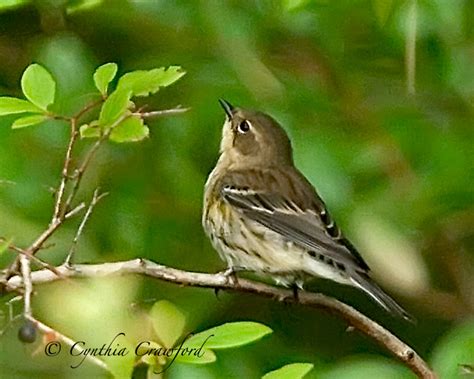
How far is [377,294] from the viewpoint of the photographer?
4445 mm

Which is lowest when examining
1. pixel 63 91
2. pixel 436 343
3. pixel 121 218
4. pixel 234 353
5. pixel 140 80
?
pixel 436 343

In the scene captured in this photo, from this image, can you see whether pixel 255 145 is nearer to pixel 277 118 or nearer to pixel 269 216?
pixel 269 216

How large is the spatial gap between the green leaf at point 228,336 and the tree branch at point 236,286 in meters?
0.27

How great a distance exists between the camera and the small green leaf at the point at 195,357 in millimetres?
2980

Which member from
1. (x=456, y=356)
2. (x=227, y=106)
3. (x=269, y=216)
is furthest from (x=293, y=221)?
(x=456, y=356)

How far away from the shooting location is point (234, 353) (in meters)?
4.43

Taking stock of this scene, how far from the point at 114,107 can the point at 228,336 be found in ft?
1.83

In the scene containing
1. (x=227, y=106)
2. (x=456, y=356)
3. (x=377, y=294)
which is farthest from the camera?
(x=227, y=106)

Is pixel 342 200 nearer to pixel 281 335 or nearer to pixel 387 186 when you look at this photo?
pixel 387 186

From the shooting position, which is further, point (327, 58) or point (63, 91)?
point (327, 58)

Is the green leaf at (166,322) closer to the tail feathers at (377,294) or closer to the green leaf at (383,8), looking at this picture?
the tail feathers at (377,294)

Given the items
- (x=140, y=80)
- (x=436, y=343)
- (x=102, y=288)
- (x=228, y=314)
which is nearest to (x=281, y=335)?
(x=228, y=314)

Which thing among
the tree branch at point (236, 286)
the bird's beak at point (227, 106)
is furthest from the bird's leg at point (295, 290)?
the bird's beak at point (227, 106)

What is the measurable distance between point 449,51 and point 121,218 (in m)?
1.32
